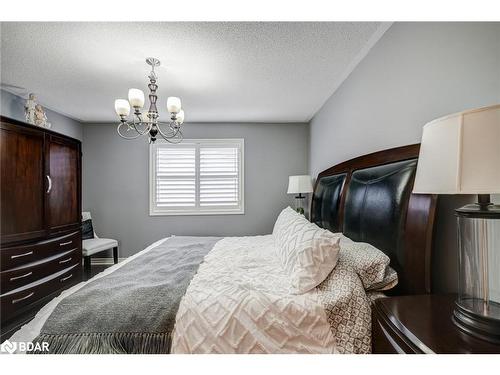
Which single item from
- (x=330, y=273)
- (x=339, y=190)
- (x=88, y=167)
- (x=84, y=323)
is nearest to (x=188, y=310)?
(x=84, y=323)

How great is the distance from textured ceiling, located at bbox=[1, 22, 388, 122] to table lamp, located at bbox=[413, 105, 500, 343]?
4.37 feet

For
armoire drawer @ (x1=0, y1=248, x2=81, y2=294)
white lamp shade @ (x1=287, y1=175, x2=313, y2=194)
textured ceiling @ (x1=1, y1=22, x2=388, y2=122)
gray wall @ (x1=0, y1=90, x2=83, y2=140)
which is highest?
textured ceiling @ (x1=1, y1=22, x2=388, y2=122)

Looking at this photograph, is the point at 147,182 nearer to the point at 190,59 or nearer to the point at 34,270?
the point at 34,270

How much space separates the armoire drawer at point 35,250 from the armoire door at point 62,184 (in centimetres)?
13

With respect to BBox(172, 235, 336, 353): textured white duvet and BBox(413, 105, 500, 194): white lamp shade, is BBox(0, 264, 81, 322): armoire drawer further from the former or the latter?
BBox(413, 105, 500, 194): white lamp shade

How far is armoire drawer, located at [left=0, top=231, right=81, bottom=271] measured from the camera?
2035 mm

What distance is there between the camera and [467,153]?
0.67 metres

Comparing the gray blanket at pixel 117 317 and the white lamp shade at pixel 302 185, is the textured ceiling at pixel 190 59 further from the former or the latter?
the gray blanket at pixel 117 317

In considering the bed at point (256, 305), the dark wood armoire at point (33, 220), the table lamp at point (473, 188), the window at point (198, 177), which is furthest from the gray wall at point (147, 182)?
the table lamp at point (473, 188)

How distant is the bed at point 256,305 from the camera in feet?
3.33

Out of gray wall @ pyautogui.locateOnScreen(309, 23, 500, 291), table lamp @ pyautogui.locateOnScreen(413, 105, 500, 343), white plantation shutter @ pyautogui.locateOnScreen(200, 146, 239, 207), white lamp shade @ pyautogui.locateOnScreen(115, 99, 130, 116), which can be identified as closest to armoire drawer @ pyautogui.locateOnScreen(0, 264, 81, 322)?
white lamp shade @ pyautogui.locateOnScreen(115, 99, 130, 116)

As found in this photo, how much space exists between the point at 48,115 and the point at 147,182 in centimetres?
158
